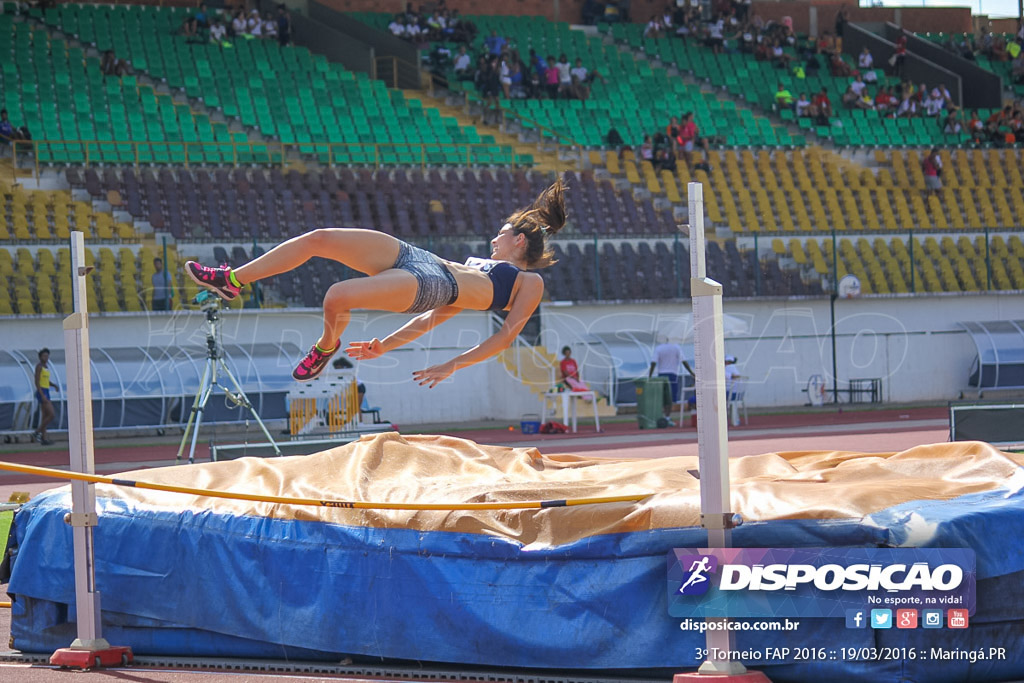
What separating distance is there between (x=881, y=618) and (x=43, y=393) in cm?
1426

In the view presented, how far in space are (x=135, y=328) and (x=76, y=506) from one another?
41.6 ft

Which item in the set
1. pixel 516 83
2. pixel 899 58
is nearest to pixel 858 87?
pixel 899 58

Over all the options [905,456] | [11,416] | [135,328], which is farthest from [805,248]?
[905,456]

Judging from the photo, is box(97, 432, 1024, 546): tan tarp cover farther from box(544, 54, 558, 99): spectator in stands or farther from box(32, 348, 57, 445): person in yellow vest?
box(544, 54, 558, 99): spectator in stands

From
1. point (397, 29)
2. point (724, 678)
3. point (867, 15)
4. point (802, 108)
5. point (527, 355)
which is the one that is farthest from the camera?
point (867, 15)

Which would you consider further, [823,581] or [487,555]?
[487,555]

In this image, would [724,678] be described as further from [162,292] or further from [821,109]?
[821,109]

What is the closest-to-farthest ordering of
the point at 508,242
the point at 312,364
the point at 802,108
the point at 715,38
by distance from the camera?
1. the point at 312,364
2. the point at 508,242
3. the point at 802,108
4. the point at 715,38

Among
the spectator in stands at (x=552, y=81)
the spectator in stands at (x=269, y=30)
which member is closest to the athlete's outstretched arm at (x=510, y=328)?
the spectator in stands at (x=552, y=81)

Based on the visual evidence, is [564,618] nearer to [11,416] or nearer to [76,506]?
[76,506]

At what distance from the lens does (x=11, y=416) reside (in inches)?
662

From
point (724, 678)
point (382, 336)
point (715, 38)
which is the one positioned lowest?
point (724, 678)

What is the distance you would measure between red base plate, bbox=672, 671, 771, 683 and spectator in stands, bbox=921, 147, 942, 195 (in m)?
22.4

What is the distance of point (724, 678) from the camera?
443 centimetres
